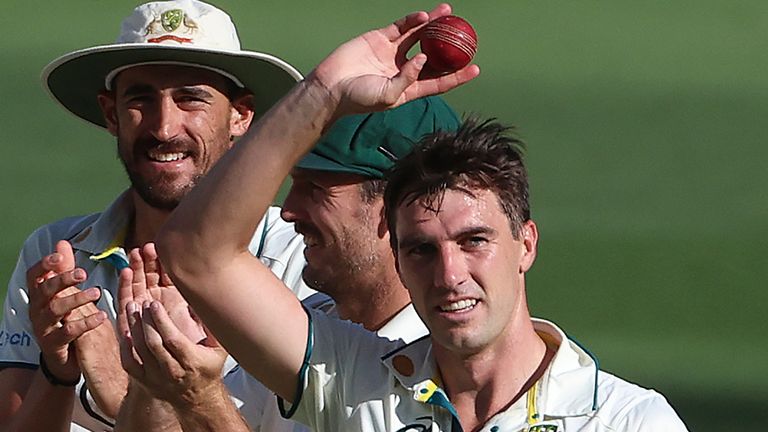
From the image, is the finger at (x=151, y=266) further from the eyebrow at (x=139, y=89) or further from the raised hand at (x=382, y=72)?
the eyebrow at (x=139, y=89)

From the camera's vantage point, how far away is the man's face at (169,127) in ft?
12.9

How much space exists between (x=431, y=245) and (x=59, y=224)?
5.22 ft

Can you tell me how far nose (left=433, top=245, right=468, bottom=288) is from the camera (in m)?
2.68

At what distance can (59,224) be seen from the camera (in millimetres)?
4074

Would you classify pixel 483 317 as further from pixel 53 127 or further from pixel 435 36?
pixel 53 127

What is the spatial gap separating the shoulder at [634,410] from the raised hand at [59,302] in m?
1.09

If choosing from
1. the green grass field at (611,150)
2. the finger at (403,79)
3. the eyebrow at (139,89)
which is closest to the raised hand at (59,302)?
the eyebrow at (139,89)

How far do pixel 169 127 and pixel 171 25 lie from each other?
26cm

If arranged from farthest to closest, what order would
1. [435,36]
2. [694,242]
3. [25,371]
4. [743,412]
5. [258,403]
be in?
[694,242], [743,412], [25,371], [258,403], [435,36]

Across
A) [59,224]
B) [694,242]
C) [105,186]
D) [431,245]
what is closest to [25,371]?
[59,224]

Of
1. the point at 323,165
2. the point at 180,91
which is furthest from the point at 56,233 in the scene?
the point at 323,165

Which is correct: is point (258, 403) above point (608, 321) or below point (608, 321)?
above

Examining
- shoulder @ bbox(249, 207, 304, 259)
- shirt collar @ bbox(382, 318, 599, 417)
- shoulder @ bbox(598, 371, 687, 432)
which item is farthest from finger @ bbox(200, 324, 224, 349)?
shoulder @ bbox(249, 207, 304, 259)

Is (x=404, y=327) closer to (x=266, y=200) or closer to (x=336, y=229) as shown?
(x=336, y=229)
